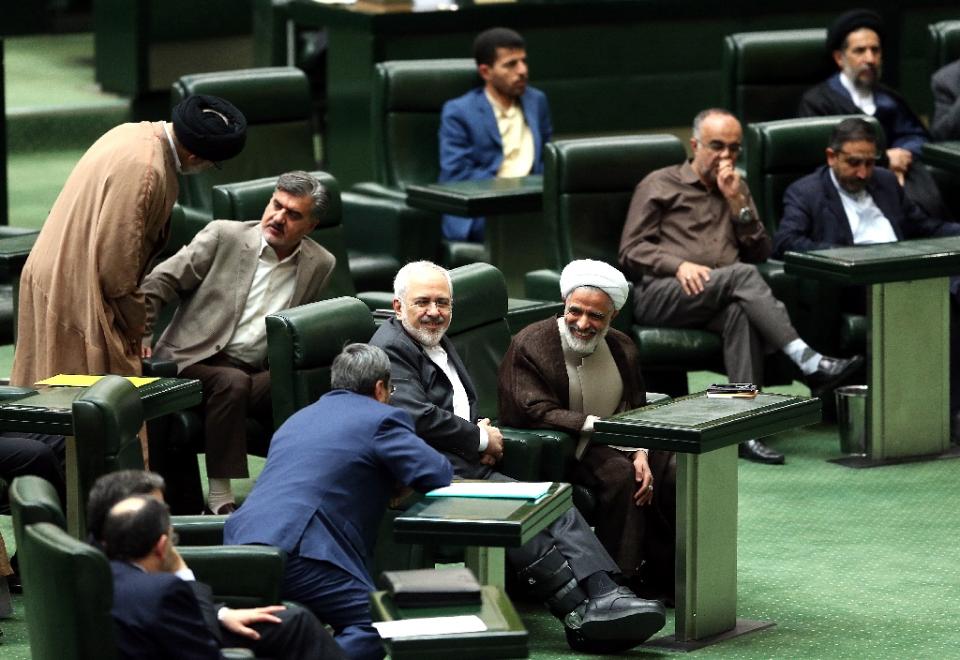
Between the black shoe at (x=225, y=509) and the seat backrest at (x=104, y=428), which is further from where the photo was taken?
the black shoe at (x=225, y=509)

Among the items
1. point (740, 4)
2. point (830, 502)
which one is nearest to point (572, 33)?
point (740, 4)

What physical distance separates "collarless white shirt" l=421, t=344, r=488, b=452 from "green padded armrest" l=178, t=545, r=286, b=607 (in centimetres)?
107

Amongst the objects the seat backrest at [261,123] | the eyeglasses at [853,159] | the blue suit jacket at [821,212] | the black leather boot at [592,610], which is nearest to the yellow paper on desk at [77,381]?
the black leather boot at [592,610]

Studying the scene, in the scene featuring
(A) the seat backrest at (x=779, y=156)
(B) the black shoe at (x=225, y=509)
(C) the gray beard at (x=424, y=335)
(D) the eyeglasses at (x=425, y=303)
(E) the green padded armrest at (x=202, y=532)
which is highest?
(A) the seat backrest at (x=779, y=156)

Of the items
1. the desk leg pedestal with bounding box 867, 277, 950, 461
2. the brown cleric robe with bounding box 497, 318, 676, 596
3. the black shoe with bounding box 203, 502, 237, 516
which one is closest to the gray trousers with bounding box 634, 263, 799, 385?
the desk leg pedestal with bounding box 867, 277, 950, 461

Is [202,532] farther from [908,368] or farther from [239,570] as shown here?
[908,368]

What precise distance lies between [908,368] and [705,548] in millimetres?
1951

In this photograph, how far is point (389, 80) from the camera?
25.6ft

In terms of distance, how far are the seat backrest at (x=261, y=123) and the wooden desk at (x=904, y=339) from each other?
Result: 1.99 meters

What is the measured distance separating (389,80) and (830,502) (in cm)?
253

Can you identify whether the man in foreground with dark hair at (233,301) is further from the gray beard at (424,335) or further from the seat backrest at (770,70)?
the seat backrest at (770,70)

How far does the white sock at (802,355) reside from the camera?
683cm

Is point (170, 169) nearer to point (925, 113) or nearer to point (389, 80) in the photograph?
point (389, 80)

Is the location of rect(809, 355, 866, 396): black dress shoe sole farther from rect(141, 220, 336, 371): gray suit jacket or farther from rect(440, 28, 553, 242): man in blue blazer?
rect(141, 220, 336, 371): gray suit jacket
